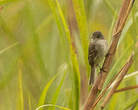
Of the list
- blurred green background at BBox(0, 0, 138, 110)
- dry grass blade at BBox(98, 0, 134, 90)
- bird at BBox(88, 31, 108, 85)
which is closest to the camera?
dry grass blade at BBox(98, 0, 134, 90)

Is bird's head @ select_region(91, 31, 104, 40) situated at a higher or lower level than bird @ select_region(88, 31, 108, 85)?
higher

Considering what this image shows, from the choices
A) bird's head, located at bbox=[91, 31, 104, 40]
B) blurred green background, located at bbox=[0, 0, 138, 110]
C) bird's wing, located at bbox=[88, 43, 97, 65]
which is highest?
blurred green background, located at bbox=[0, 0, 138, 110]

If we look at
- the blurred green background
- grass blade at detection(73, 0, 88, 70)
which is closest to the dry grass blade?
the blurred green background

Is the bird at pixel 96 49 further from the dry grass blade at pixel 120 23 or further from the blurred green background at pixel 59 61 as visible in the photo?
the dry grass blade at pixel 120 23

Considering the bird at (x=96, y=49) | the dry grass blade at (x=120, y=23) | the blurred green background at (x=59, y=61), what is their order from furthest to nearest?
the bird at (x=96, y=49) → the blurred green background at (x=59, y=61) → the dry grass blade at (x=120, y=23)

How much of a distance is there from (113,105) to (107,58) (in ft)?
1.32

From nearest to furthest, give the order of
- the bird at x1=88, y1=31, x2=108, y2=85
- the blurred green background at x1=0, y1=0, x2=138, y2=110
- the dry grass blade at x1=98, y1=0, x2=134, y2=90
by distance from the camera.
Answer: the dry grass blade at x1=98, y1=0, x2=134, y2=90 → the blurred green background at x1=0, y1=0, x2=138, y2=110 → the bird at x1=88, y1=31, x2=108, y2=85

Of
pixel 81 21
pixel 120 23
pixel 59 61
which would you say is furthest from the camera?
pixel 59 61

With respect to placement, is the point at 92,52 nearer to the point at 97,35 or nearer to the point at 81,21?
the point at 97,35

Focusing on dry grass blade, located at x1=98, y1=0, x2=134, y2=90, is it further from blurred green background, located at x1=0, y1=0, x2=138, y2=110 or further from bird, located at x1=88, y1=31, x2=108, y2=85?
bird, located at x1=88, y1=31, x2=108, y2=85

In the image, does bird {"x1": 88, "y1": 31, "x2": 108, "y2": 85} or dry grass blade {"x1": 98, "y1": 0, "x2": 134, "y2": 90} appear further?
bird {"x1": 88, "y1": 31, "x2": 108, "y2": 85}

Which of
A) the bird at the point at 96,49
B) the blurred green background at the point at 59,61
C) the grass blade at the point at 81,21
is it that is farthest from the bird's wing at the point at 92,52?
the grass blade at the point at 81,21

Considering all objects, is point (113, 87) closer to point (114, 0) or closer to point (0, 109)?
point (114, 0)

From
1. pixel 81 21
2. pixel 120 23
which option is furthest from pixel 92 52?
pixel 120 23
